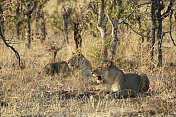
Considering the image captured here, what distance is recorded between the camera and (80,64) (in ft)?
27.5

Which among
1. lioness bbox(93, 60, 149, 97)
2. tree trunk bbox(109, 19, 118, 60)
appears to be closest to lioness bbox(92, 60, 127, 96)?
lioness bbox(93, 60, 149, 97)

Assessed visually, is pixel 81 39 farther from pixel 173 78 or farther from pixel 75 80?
pixel 173 78

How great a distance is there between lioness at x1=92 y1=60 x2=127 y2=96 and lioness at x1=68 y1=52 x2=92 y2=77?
7.31 ft

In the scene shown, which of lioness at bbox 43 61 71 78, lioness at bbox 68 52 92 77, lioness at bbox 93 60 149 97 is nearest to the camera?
lioness at bbox 93 60 149 97

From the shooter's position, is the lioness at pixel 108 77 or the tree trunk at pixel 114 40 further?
the tree trunk at pixel 114 40

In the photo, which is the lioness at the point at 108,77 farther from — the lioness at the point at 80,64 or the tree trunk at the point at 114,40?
the tree trunk at the point at 114,40

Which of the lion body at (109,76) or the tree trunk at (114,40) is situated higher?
the tree trunk at (114,40)

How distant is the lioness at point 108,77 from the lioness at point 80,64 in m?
2.23

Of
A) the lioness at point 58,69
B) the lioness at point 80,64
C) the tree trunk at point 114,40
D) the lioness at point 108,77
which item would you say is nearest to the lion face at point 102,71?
the lioness at point 108,77

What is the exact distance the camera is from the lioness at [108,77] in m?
5.85

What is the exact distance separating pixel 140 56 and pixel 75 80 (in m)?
2.72

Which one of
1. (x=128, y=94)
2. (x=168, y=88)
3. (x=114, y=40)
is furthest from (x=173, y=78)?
(x=114, y=40)

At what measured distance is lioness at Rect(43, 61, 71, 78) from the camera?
8.43m

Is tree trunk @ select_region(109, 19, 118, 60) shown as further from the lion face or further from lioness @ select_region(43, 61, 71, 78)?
the lion face
